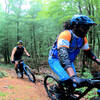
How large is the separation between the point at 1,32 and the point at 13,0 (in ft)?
21.7

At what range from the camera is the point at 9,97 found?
4.26 meters

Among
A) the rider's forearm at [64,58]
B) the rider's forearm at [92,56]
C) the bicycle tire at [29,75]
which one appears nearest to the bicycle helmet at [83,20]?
the rider's forearm at [64,58]

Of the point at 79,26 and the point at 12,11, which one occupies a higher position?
the point at 12,11

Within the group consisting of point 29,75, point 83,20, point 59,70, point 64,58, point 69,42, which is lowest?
point 29,75

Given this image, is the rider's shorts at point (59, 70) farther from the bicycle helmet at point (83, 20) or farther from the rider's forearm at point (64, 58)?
the bicycle helmet at point (83, 20)

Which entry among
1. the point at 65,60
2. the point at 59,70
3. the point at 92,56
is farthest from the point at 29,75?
the point at 65,60

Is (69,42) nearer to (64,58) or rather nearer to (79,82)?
(64,58)

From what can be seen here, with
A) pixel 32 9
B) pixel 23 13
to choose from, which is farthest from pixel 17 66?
pixel 23 13

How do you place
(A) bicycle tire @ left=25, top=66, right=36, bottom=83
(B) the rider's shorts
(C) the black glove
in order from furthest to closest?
(A) bicycle tire @ left=25, top=66, right=36, bottom=83
(B) the rider's shorts
(C) the black glove

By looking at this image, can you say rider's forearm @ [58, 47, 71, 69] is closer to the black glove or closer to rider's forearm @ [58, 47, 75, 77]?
rider's forearm @ [58, 47, 75, 77]

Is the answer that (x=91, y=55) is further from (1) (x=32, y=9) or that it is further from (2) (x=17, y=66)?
(1) (x=32, y=9)

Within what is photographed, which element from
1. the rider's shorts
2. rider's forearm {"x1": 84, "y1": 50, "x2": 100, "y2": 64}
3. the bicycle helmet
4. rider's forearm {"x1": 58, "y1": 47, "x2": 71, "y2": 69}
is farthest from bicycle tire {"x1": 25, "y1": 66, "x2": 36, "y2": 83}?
the bicycle helmet

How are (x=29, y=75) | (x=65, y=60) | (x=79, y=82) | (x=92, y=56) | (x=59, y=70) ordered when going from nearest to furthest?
(x=79, y=82) < (x=65, y=60) < (x=59, y=70) < (x=92, y=56) < (x=29, y=75)

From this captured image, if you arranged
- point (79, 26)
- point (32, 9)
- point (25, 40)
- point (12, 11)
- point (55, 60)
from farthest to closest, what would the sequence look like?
1. point (25, 40)
2. point (12, 11)
3. point (32, 9)
4. point (55, 60)
5. point (79, 26)
